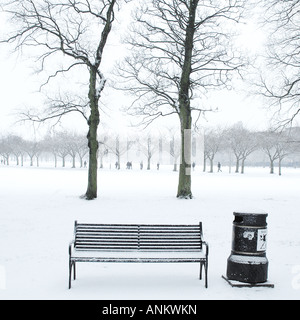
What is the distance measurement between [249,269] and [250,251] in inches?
10.5

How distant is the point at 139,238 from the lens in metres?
6.11

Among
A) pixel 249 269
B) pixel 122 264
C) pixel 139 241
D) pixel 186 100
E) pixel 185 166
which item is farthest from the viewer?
pixel 185 166

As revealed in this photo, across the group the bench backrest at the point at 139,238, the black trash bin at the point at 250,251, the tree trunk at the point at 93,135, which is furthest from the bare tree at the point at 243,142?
the black trash bin at the point at 250,251

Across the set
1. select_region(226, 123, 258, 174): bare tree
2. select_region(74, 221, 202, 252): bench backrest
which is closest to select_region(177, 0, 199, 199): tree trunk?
select_region(74, 221, 202, 252): bench backrest

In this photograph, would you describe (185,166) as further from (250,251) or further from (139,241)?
(250,251)

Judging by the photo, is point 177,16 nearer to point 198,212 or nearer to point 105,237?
point 198,212

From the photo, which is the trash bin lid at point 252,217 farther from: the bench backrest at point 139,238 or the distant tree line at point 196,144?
the distant tree line at point 196,144

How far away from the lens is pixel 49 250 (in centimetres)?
774

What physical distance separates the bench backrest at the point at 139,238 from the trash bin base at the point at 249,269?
2.11 ft

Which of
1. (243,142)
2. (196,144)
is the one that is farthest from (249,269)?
(196,144)

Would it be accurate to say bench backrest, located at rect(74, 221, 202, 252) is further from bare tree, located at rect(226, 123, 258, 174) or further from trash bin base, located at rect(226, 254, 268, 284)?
bare tree, located at rect(226, 123, 258, 174)

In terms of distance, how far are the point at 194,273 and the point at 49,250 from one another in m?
3.09

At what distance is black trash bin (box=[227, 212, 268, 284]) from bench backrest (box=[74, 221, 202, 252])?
62 centimetres

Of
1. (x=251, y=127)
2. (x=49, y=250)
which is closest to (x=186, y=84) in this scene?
(x=49, y=250)
